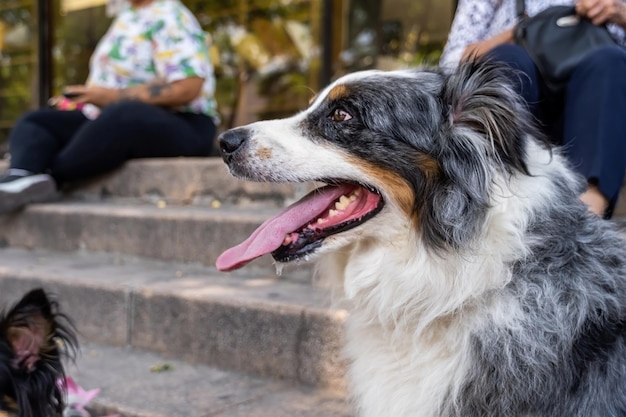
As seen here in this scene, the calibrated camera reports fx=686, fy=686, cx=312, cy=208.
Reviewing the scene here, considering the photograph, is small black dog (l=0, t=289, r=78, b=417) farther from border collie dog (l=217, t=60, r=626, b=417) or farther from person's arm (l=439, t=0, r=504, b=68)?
person's arm (l=439, t=0, r=504, b=68)

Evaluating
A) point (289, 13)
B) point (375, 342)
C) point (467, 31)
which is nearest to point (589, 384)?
point (375, 342)

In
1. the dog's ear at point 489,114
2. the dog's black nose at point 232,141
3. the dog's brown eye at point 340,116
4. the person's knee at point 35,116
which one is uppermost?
the dog's ear at point 489,114

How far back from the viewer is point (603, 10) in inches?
106

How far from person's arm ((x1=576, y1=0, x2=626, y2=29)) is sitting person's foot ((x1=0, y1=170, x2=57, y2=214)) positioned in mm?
3741

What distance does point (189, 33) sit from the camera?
16.1 feet

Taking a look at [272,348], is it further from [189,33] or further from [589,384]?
[189,33]

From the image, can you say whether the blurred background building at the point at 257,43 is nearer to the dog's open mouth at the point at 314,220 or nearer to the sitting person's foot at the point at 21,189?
the sitting person's foot at the point at 21,189

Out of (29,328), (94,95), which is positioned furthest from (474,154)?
(94,95)

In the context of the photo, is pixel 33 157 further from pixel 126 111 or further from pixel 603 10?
pixel 603 10

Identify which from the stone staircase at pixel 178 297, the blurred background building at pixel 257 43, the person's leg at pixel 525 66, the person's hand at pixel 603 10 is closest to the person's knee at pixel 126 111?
the stone staircase at pixel 178 297

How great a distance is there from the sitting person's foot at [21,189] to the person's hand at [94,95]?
619mm

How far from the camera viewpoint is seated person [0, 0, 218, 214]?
4.82 metres

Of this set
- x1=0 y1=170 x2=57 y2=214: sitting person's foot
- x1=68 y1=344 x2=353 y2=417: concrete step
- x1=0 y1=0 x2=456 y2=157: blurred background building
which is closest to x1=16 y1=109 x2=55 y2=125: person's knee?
x1=0 y1=170 x2=57 y2=214: sitting person's foot

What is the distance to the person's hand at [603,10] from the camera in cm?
269
